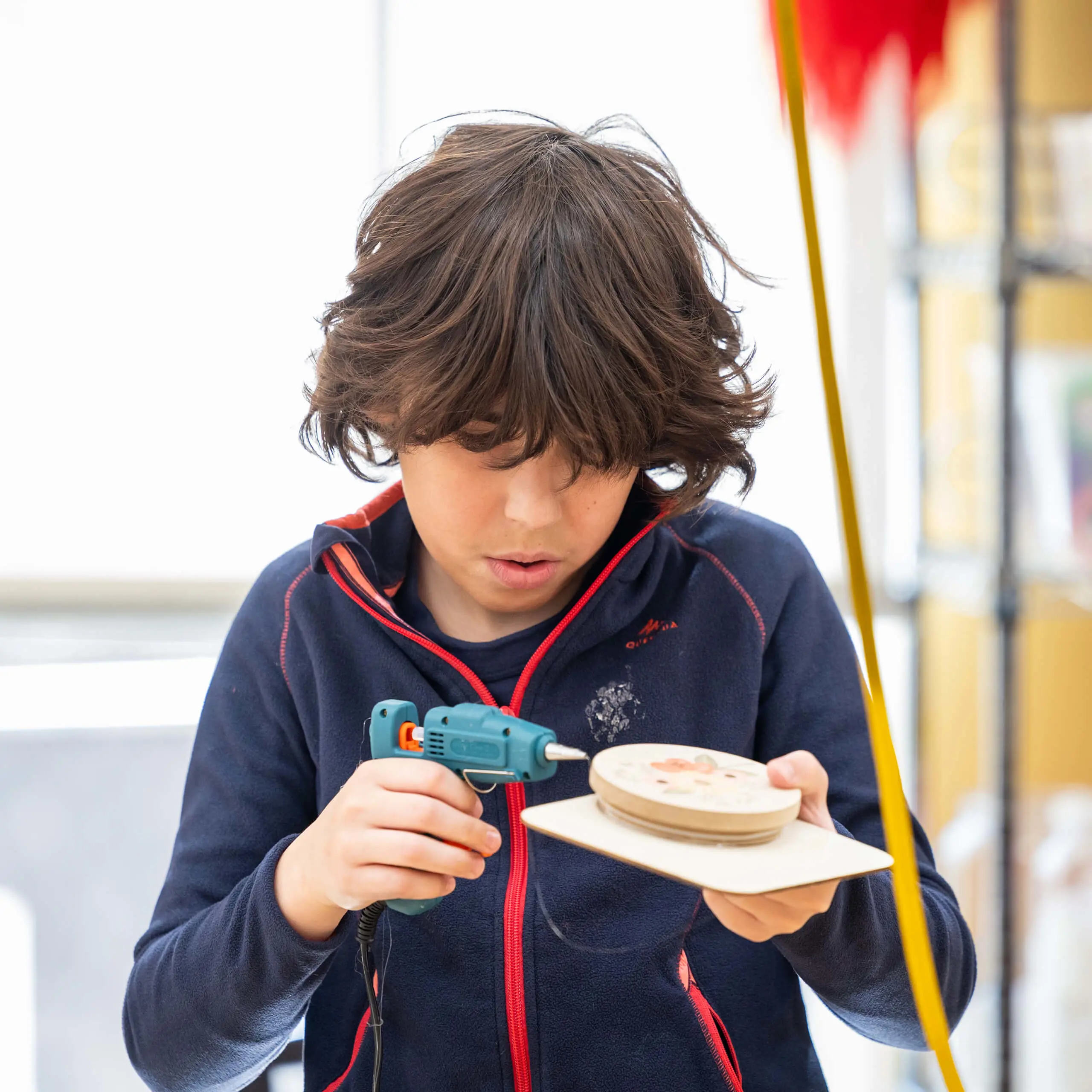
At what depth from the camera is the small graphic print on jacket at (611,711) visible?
29.9 inches

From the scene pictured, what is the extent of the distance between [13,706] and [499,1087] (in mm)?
956

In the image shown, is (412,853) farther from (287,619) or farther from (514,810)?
(287,619)

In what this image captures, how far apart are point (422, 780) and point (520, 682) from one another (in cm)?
20

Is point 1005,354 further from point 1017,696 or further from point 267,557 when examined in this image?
point 267,557

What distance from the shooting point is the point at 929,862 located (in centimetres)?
76

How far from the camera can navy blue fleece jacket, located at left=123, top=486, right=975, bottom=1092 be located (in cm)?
71

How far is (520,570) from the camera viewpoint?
2.23ft

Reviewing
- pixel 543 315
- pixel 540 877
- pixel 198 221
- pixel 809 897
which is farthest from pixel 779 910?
pixel 198 221

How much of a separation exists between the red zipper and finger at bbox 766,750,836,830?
223 millimetres

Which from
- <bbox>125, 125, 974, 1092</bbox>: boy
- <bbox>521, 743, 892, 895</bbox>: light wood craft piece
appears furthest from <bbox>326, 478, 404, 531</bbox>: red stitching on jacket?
<bbox>521, 743, 892, 895</bbox>: light wood craft piece

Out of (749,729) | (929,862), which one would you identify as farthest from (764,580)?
(929,862)

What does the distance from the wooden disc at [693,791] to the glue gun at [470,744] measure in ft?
0.07

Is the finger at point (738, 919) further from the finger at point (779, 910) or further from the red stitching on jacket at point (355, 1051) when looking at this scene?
the red stitching on jacket at point (355, 1051)

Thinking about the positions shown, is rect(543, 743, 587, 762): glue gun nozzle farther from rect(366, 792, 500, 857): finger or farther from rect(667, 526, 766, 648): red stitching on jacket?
rect(667, 526, 766, 648): red stitching on jacket
